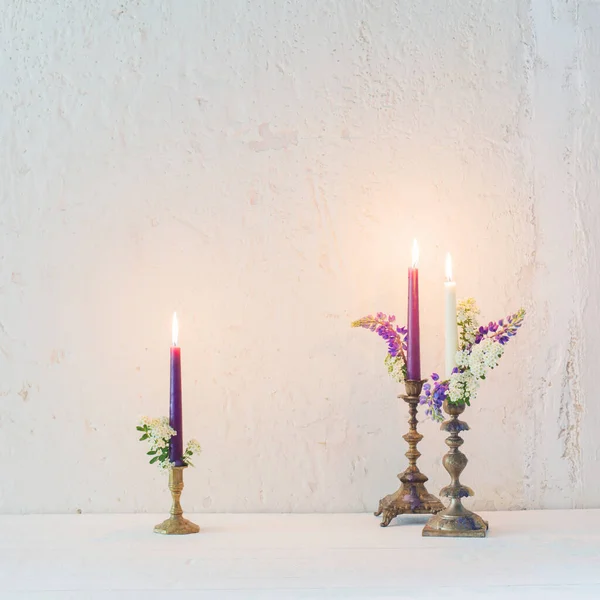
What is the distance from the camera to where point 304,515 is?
120 cm

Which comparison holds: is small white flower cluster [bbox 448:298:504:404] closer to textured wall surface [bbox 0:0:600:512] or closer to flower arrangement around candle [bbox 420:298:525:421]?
flower arrangement around candle [bbox 420:298:525:421]

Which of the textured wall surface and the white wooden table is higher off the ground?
the textured wall surface

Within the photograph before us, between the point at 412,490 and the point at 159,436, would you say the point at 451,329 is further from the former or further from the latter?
the point at 159,436

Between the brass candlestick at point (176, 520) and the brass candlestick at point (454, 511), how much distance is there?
32 centimetres

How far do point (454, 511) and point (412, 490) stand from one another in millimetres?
86

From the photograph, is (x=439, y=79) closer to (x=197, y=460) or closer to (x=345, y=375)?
(x=345, y=375)

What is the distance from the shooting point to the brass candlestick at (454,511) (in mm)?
1026

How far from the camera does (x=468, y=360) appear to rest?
102 cm

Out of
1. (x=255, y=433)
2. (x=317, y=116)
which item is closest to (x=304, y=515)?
(x=255, y=433)

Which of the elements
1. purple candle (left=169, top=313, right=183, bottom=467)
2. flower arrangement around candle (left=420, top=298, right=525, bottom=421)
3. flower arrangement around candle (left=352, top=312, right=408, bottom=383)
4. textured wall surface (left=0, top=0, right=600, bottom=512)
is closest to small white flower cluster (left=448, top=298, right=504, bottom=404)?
flower arrangement around candle (left=420, top=298, right=525, bottom=421)

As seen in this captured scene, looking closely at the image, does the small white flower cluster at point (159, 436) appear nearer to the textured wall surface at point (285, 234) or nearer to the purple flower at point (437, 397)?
the textured wall surface at point (285, 234)

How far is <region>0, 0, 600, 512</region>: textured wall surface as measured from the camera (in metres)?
1.23

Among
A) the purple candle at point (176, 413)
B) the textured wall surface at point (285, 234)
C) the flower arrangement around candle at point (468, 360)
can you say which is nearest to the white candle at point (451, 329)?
the flower arrangement around candle at point (468, 360)

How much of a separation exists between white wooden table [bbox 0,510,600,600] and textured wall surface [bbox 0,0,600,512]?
0.36 ft
